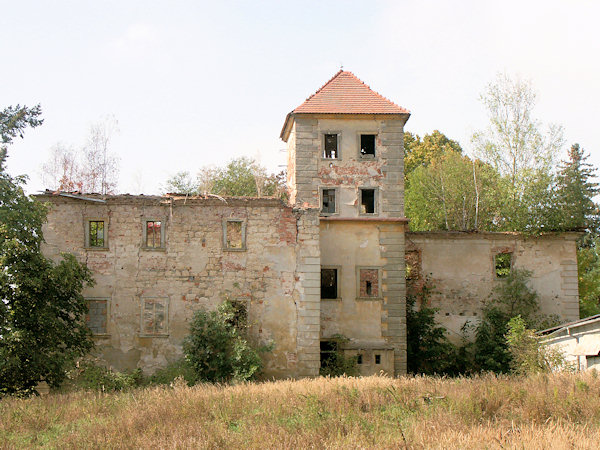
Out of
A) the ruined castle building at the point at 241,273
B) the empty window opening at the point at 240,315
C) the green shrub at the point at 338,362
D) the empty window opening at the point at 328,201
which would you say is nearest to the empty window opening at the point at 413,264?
the ruined castle building at the point at 241,273

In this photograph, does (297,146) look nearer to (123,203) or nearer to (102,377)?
(123,203)

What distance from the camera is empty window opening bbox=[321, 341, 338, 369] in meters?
25.0

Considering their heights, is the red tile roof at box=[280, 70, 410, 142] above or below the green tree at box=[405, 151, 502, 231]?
above

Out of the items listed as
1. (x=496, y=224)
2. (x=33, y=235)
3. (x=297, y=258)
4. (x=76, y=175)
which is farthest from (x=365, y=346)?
(x=76, y=175)

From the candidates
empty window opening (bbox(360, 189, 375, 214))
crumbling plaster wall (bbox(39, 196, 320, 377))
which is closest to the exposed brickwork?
empty window opening (bbox(360, 189, 375, 214))

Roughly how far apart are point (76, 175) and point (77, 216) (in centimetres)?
1636

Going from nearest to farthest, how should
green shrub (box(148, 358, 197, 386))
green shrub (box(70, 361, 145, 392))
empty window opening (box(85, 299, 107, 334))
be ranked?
1. green shrub (box(70, 361, 145, 392))
2. green shrub (box(148, 358, 197, 386))
3. empty window opening (box(85, 299, 107, 334))

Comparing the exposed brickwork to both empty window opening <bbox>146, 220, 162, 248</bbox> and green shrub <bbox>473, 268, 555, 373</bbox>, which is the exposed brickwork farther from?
empty window opening <bbox>146, 220, 162, 248</bbox>

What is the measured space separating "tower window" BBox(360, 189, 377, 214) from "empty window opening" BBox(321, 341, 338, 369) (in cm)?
537

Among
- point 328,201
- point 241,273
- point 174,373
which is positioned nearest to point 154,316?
point 174,373

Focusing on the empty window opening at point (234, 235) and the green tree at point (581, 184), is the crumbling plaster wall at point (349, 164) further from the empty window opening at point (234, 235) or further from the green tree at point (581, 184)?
the green tree at point (581, 184)

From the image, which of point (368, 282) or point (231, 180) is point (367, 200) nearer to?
point (368, 282)

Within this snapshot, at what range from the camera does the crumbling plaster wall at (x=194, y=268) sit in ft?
73.8

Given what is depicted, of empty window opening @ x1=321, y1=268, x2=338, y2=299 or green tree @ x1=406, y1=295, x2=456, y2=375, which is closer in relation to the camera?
empty window opening @ x1=321, y1=268, x2=338, y2=299
